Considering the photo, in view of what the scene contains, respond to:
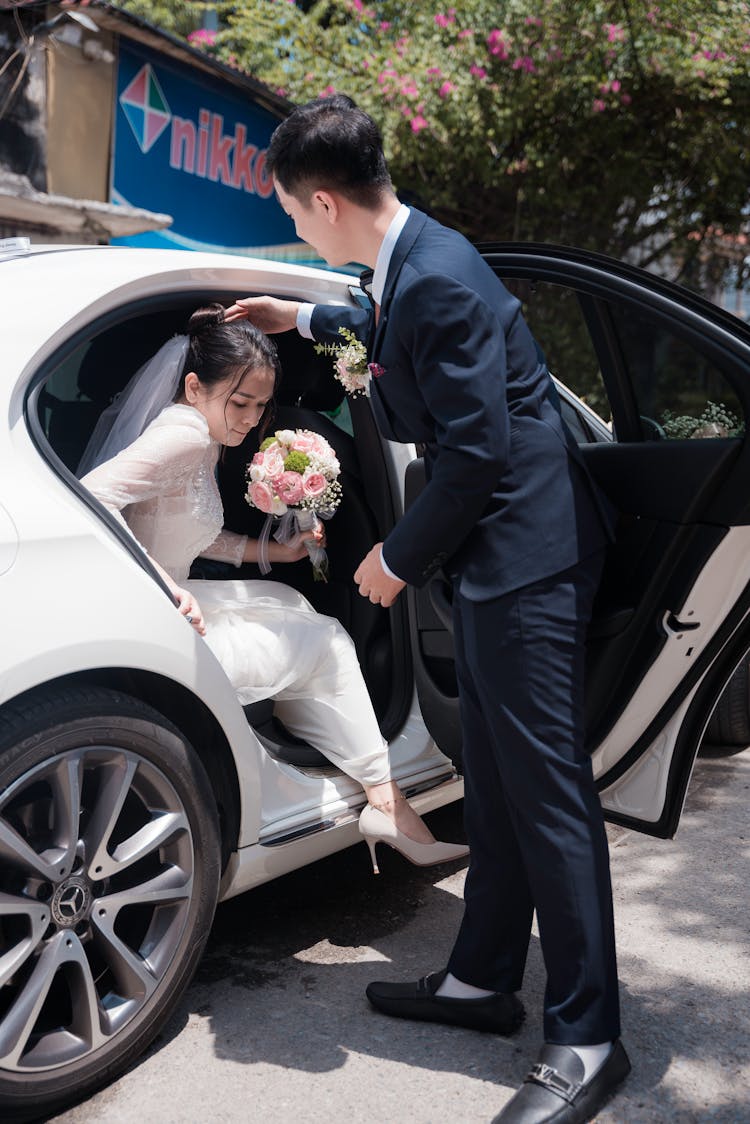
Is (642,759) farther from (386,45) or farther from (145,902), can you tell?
(386,45)

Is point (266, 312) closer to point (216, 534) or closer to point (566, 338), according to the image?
point (216, 534)

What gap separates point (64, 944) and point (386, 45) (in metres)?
9.12

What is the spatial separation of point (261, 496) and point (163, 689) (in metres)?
0.86

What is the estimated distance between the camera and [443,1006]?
8.03ft

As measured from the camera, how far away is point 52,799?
2.07 m

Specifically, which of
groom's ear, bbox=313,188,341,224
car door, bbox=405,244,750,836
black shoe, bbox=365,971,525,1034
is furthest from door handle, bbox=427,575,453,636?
groom's ear, bbox=313,188,341,224

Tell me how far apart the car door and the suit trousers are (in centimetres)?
23

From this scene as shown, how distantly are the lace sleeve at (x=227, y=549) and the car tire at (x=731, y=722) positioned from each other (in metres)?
2.02

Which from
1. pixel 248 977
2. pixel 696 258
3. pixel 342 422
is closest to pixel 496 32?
pixel 696 258

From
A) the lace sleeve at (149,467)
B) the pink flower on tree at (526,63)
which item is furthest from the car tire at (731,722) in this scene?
the pink flower on tree at (526,63)

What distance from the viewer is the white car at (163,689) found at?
6.56 feet

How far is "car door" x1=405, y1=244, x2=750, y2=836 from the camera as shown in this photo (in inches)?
90.0

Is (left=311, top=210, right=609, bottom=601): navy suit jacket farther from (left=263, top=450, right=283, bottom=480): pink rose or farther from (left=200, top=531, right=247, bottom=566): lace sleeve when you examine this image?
(left=200, top=531, right=247, bottom=566): lace sleeve

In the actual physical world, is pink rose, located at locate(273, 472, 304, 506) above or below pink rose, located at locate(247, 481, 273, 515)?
above
